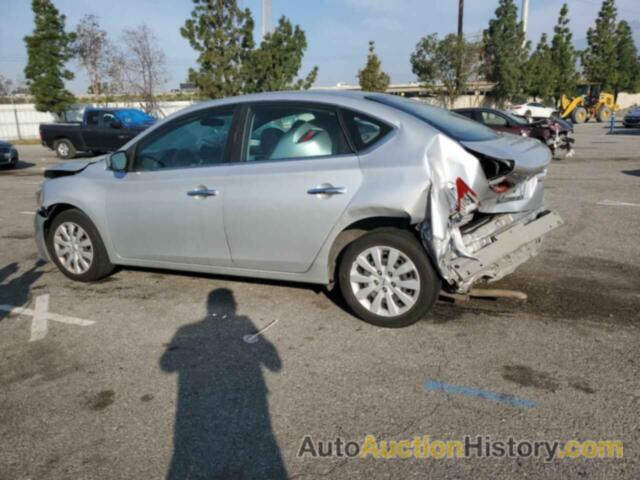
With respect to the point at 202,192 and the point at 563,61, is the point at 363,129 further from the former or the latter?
the point at 563,61

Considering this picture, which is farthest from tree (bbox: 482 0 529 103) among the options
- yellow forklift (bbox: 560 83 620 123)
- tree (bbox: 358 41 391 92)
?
tree (bbox: 358 41 391 92)

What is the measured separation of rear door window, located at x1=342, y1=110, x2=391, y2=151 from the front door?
42.5 inches

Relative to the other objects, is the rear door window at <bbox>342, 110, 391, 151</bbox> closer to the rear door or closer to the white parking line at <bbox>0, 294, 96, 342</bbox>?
the rear door

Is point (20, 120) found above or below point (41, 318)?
above

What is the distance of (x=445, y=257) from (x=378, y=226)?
0.58 metres

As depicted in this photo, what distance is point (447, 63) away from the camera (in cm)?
4494

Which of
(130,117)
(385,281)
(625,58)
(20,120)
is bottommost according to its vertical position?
(385,281)

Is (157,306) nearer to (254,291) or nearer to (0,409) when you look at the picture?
(254,291)

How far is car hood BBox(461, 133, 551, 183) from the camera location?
12.6 ft

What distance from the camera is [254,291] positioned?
497 cm

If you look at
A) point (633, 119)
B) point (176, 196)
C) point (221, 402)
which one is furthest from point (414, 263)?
point (633, 119)

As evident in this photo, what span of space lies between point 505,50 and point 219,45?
36273 mm

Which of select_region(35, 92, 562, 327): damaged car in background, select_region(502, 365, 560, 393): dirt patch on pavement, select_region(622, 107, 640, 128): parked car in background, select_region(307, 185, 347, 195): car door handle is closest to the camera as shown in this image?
select_region(502, 365, 560, 393): dirt patch on pavement

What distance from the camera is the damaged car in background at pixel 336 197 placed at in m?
3.77
